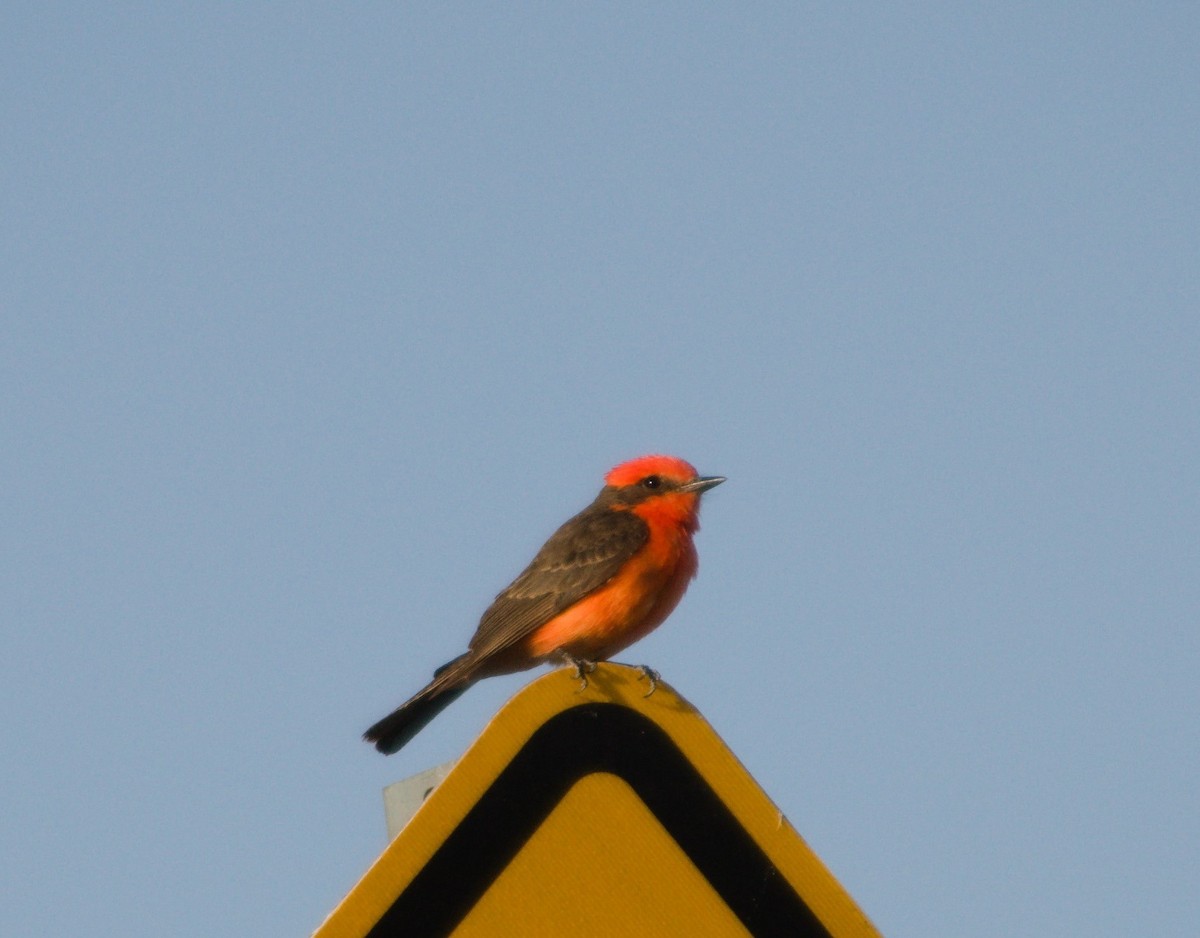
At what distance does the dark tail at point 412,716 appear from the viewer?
6.05 meters

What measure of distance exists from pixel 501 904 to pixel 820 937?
470mm

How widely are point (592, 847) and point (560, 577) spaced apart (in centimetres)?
478

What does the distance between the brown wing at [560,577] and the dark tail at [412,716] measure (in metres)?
0.28

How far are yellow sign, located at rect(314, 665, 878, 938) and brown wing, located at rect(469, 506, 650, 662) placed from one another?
4.37 metres

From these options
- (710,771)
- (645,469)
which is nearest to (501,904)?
(710,771)

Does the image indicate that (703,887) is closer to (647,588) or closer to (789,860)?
(789,860)

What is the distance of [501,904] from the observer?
94.2 inches

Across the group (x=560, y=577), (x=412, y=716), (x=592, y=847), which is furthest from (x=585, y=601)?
(x=592, y=847)

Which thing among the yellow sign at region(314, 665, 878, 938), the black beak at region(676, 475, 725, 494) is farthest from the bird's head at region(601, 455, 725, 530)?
the yellow sign at region(314, 665, 878, 938)

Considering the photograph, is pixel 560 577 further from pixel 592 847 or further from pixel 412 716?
pixel 592 847

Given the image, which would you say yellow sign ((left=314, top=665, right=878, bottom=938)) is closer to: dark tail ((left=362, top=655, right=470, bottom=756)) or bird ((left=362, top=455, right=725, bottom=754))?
dark tail ((left=362, top=655, right=470, bottom=756))

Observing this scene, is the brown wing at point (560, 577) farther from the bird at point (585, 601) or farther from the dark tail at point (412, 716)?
the dark tail at point (412, 716)

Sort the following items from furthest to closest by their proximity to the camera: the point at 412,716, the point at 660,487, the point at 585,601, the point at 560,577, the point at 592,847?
the point at 660,487 → the point at 560,577 → the point at 585,601 → the point at 412,716 → the point at 592,847

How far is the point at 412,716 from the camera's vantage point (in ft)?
20.5
